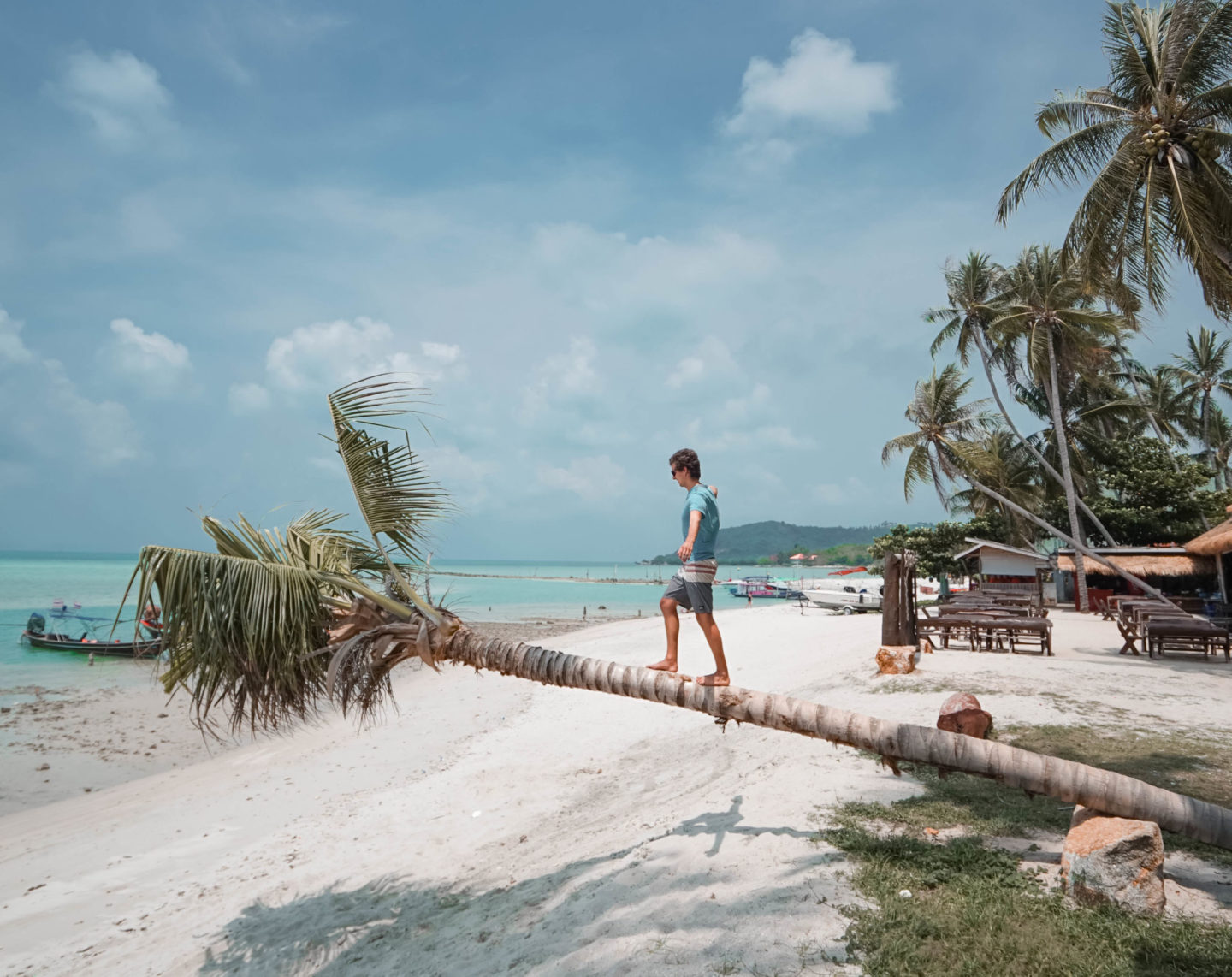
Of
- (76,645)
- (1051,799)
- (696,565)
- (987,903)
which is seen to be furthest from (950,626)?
(76,645)

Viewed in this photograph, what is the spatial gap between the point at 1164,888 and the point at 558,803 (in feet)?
17.0

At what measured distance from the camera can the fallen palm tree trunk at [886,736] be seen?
3.87 meters

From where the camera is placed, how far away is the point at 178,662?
15.3 ft

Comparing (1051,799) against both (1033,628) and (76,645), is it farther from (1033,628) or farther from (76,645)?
(76,645)

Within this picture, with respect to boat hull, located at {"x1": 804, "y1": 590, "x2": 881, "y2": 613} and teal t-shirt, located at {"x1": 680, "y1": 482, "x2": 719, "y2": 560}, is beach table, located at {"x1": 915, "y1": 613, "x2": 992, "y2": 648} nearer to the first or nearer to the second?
teal t-shirt, located at {"x1": 680, "y1": 482, "x2": 719, "y2": 560}

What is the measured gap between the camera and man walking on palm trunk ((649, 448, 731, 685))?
4840 mm

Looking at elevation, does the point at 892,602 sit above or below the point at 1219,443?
below

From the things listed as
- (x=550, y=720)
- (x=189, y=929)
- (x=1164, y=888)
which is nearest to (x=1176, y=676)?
(x=1164, y=888)

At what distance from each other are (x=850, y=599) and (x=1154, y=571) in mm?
13283

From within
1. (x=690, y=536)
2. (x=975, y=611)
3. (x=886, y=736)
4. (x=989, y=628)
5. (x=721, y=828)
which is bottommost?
(x=721, y=828)

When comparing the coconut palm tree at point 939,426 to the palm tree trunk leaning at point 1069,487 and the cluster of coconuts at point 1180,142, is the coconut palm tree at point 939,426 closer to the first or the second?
the palm tree trunk leaning at point 1069,487

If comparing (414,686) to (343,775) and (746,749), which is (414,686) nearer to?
(343,775)

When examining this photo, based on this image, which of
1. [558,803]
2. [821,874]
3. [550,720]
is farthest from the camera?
[550,720]

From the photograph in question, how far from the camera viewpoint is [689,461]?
538 centimetres
